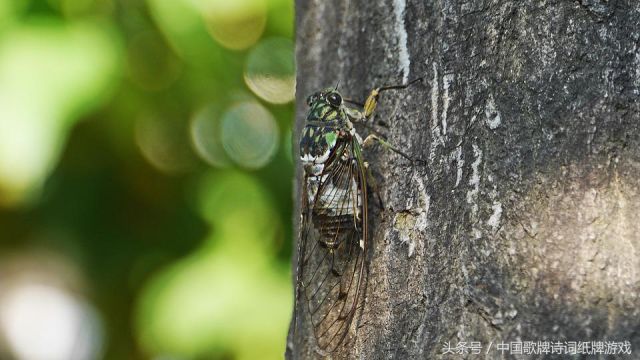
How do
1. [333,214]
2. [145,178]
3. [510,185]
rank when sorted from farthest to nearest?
1. [145,178]
2. [333,214]
3. [510,185]

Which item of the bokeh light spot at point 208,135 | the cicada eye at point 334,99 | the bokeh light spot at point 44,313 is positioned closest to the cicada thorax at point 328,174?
the cicada eye at point 334,99

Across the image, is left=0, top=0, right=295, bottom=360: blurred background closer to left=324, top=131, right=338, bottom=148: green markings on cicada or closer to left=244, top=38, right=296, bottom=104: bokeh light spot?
left=244, top=38, right=296, bottom=104: bokeh light spot

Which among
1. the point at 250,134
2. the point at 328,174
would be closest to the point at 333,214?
the point at 328,174

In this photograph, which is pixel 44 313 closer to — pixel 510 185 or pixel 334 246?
pixel 334 246

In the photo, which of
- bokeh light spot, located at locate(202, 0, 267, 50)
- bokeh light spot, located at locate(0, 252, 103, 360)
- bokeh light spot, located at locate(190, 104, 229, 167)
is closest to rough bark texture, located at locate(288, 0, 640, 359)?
bokeh light spot, located at locate(202, 0, 267, 50)

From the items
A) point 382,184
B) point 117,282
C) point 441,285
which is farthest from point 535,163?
point 117,282

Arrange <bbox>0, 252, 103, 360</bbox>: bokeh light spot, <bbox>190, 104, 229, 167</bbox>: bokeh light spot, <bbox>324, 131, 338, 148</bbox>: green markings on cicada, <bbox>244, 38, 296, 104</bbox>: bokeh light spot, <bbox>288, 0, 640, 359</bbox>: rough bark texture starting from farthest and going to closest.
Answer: <bbox>0, 252, 103, 360</bbox>: bokeh light spot → <bbox>190, 104, 229, 167</bbox>: bokeh light spot → <bbox>244, 38, 296, 104</bbox>: bokeh light spot → <bbox>324, 131, 338, 148</bbox>: green markings on cicada → <bbox>288, 0, 640, 359</bbox>: rough bark texture

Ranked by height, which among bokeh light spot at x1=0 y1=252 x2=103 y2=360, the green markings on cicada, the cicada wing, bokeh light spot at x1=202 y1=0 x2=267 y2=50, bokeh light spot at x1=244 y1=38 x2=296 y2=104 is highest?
bokeh light spot at x1=202 y1=0 x2=267 y2=50
